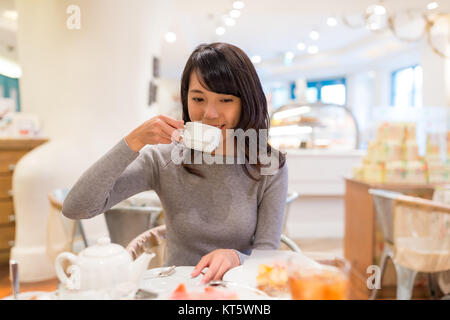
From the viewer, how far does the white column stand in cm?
74

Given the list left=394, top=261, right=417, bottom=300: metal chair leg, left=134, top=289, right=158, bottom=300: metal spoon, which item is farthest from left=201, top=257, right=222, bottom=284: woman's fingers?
left=394, top=261, right=417, bottom=300: metal chair leg

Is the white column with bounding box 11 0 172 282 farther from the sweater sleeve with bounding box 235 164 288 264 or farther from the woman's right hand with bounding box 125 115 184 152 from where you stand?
the sweater sleeve with bounding box 235 164 288 264

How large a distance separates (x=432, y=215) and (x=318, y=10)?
1.01 m

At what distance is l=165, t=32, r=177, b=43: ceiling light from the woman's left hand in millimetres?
557

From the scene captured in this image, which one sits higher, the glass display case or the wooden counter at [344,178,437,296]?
the glass display case

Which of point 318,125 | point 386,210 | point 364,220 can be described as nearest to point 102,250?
point 386,210

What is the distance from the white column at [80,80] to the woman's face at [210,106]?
0.51 feet

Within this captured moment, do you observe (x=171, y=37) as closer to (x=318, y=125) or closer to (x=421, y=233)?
(x=421, y=233)

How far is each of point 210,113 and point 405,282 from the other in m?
0.98

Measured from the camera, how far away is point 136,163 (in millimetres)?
821

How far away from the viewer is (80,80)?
0.77m

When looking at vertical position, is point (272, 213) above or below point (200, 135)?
below

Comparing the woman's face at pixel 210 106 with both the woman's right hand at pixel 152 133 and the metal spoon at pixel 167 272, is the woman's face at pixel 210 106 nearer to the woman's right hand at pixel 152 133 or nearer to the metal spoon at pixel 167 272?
the woman's right hand at pixel 152 133
